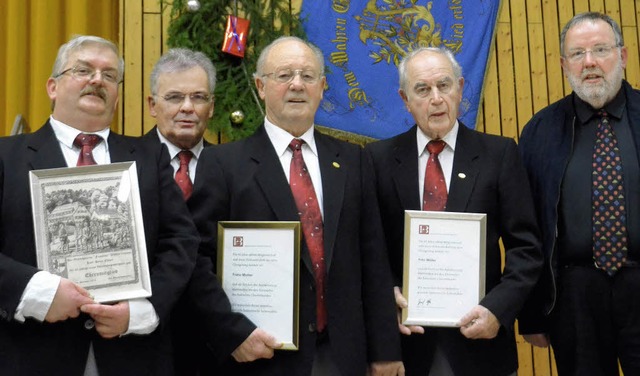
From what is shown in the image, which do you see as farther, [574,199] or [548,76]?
[548,76]

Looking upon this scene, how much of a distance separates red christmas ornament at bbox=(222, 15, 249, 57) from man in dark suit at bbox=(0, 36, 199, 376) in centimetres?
172

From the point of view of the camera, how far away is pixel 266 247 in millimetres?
2141

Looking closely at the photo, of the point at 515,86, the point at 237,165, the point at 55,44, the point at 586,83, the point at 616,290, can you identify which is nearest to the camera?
the point at 237,165

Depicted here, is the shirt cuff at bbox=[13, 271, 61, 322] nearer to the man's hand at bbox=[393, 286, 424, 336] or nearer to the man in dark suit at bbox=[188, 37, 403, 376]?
the man in dark suit at bbox=[188, 37, 403, 376]

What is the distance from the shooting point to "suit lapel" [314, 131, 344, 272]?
220 centimetres

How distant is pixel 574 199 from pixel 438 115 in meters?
0.60

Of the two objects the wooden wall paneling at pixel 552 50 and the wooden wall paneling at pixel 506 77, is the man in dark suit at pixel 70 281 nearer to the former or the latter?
the wooden wall paneling at pixel 506 77

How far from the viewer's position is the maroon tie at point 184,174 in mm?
2674

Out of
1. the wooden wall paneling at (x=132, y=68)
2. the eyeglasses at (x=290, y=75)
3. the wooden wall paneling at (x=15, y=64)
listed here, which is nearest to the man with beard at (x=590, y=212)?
the eyeglasses at (x=290, y=75)

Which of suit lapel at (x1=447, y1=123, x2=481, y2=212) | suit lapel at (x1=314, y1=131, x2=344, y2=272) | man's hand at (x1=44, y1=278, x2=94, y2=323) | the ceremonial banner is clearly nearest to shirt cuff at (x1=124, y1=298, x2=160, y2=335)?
man's hand at (x1=44, y1=278, x2=94, y2=323)

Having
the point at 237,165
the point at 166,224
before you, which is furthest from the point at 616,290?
the point at 166,224

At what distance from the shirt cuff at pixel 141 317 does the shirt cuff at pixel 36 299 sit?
220mm

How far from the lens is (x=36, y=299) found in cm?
183

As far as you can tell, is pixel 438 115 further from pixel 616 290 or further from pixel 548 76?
pixel 548 76
